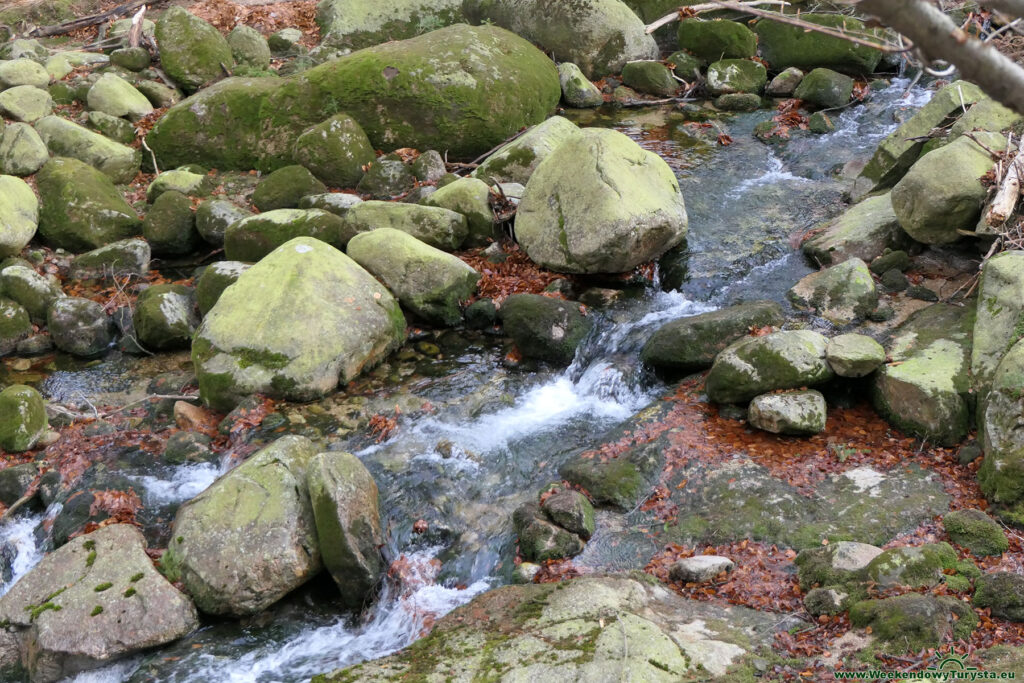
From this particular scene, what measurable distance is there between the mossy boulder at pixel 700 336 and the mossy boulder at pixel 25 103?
36.9 ft

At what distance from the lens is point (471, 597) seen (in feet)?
20.7

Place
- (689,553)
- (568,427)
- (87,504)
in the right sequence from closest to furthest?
1. (689,553)
2. (87,504)
3. (568,427)

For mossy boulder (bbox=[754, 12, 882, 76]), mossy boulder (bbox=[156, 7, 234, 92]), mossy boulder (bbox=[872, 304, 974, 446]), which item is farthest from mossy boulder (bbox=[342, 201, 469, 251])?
mossy boulder (bbox=[754, 12, 882, 76])

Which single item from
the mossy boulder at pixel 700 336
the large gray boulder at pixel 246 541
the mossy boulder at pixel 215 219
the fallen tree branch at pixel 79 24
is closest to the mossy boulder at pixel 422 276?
the mossy boulder at pixel 700 336

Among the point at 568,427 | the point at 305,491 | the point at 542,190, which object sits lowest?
the point at 568,427

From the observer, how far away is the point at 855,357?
25.0 feet

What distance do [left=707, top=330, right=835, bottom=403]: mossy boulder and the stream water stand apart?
Result: 3.35 feet

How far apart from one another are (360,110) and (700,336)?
300 inches

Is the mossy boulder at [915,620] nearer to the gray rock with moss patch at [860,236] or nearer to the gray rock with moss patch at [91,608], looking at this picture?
the gray rock with moss patch at [91,608]

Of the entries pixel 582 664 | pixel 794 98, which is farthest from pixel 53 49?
pixel 582 664

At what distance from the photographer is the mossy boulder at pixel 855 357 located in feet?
25.0

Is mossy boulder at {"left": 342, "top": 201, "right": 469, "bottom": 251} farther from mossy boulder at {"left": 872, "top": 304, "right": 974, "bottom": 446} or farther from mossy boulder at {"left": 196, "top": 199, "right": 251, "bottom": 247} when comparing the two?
mossy boulder at {"left": 872, "top": 304, "right": 974, "bottom": 446}

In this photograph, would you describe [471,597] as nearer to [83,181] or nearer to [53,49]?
[83,181]

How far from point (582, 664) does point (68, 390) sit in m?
7.12
